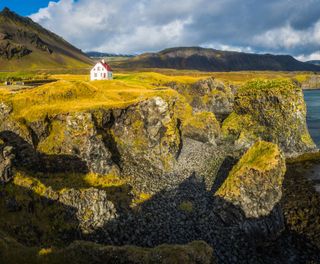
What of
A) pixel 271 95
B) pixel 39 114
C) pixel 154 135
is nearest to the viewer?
pixel 39 114

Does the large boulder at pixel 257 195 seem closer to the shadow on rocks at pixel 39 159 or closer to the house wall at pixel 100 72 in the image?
the shadow on rocks at pixel 39 159

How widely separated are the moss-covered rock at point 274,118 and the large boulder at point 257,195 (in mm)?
34994

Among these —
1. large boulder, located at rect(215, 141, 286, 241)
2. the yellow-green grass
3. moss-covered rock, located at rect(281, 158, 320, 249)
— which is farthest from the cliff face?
moss-covered rock, located at rect(281, 158, 320, 249)

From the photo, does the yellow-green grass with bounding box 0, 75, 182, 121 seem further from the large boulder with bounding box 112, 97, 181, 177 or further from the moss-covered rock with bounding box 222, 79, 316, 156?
the moss-covered rock with bounding box 222, 79, 316, 156

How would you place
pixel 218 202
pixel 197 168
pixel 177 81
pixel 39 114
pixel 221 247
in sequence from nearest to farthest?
1. pixel 221 247
2. pixel 218 202
3. pixel 39 114
4. pixel 197 168
5. pixel 177 81

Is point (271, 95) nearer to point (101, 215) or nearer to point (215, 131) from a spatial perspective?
point (215, 131)

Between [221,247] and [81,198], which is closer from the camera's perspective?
[221,247]

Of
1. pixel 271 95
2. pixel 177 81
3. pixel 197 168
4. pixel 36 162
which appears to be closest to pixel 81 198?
pixel 36 162

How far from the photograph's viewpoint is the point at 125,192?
45500 mm

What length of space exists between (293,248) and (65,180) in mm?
32222

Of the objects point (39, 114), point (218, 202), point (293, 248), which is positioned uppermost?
point (39, 114)

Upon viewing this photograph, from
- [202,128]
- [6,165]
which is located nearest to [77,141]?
[6,165]

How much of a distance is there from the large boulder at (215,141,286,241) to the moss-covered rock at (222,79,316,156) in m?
35.0

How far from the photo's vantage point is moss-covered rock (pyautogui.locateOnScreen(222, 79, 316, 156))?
73.6 metres
